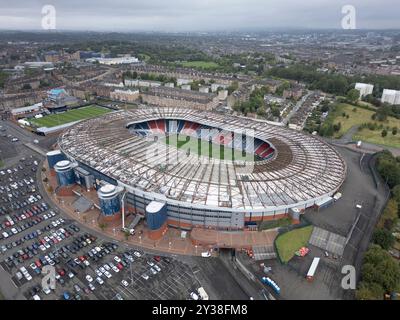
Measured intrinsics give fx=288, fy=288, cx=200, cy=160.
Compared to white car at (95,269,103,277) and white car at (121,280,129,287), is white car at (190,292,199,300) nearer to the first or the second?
white car at (121,280,129,287)

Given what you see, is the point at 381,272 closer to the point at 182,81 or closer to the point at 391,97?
the point at 391,97

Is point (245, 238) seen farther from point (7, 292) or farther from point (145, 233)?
point (7, 292)

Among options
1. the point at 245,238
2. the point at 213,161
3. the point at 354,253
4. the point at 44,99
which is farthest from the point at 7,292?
the point at 44,99

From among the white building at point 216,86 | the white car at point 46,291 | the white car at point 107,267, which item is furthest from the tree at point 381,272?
the white building at point 216,86

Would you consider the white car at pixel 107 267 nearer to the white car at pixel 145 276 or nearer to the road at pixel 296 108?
the white car at pixel 145 276

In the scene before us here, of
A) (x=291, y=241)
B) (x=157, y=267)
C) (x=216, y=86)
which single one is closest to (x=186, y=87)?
(x=216, y=86)

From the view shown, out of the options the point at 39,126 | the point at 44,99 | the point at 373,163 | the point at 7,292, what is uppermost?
the point at 44,99
